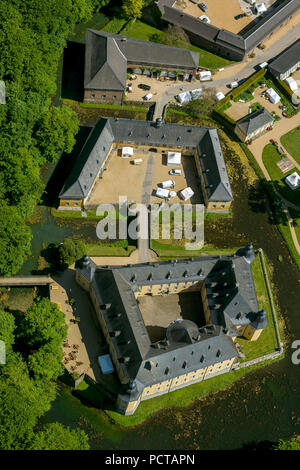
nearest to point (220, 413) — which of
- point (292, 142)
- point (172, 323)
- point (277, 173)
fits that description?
point (172, 323)

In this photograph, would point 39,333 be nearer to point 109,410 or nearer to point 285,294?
point 109,410

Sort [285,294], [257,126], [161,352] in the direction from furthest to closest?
[257,126]
[285,294]
[161,352]

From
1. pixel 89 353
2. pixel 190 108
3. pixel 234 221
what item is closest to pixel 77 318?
pixel 89 353

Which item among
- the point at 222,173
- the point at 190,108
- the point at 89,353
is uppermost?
the point at 190,108

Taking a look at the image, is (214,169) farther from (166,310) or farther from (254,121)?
(166,310)

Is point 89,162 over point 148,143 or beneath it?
beneath

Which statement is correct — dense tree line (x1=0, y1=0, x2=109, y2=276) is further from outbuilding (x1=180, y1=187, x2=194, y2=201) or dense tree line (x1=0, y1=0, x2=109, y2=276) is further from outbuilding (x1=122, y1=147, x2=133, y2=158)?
outbuilding (x1=180, y1=187, x2=194, y2=201)
